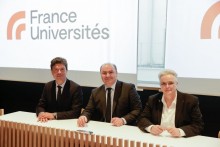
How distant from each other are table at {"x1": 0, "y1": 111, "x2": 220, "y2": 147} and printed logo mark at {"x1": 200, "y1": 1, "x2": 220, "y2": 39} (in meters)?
1.57

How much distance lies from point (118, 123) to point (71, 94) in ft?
2.80

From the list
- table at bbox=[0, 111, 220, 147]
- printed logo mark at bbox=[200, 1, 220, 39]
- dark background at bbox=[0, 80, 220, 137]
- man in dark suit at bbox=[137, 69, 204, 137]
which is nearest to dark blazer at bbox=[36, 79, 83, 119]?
table at bbox=[0, 111, 220, 147]

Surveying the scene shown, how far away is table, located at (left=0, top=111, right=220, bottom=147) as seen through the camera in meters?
2.49

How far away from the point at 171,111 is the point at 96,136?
871mm

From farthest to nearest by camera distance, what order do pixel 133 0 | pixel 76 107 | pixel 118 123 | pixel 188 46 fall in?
pixel 133 0
pixel 188 46
pixel 76 107
pixel 118 123

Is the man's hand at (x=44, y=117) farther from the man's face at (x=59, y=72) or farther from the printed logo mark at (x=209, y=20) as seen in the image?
the printed logo mark at (x=209, y=20)

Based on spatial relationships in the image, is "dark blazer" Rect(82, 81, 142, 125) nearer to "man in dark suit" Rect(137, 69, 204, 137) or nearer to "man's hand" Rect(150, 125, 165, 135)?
"man in dark suit" Rect(137, 69, 204, 137)

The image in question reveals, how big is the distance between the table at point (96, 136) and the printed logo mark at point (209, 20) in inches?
61.6

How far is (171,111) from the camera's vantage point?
119 inches

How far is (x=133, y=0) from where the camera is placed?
4.22 metres

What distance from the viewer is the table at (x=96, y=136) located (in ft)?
8.16

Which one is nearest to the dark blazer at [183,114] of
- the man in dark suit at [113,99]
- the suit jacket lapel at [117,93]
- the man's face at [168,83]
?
the man's face at [168,83]

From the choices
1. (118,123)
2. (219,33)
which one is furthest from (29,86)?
(219,33)

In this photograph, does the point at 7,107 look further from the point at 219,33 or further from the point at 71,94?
the point at 219,33
